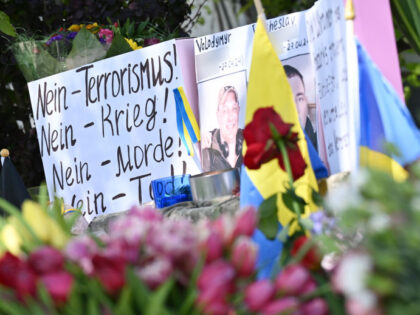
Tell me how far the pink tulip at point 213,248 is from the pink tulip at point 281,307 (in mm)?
100

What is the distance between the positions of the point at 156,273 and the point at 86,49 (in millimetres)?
2297

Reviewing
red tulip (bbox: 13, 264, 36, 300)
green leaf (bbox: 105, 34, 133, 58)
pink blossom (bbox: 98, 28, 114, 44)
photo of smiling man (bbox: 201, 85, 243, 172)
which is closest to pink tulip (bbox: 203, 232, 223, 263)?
red tulip (bbox: 13, 264, 36, 300)

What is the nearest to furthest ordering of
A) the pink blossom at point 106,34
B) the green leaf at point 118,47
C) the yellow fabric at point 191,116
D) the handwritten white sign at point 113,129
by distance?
the yellow fabric at point 191,116, the handwritten white sign at point 113,129, the green leaf at point 118,47, the pink blossom at point 106,34

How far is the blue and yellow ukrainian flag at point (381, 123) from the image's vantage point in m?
1.54

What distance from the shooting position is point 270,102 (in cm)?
174

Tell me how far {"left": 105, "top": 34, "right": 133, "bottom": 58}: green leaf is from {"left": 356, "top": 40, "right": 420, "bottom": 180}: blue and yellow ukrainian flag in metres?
1.49

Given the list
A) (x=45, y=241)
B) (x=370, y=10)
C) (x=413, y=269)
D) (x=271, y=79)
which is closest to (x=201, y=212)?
(x=271, y=79)

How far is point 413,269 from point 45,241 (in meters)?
0.54

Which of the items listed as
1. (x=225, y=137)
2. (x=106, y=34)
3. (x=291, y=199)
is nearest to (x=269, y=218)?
(x=291, y=199)

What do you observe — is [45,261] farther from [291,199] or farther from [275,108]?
[275,108]

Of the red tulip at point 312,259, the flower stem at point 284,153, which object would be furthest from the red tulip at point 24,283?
the flower stem at point 284,153

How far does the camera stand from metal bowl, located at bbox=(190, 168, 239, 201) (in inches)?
81.4

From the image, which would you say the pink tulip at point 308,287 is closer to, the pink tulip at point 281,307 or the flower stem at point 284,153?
the pink tulip at point 281,307

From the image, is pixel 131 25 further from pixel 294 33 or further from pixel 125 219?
pixel 125 219
